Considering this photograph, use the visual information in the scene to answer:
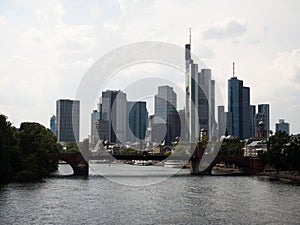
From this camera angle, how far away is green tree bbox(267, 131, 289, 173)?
104875 mm

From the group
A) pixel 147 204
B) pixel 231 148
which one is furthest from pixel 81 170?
pixel 231 148

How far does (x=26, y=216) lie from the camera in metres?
45.9

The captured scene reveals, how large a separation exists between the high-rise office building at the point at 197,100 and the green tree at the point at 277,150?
53.3 meters

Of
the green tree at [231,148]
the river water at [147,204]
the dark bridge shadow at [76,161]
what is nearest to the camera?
the river water at [147,204]

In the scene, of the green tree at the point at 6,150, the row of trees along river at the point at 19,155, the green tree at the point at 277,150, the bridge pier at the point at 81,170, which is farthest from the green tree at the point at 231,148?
the green tree at the point at 6,150

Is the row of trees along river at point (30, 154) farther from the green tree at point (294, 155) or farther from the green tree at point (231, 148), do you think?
the green tree at point (231, 148)

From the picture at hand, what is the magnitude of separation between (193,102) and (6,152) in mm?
110075

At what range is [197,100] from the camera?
582ft

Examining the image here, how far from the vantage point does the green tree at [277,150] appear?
105 metres

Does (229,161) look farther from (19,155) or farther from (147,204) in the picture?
(147,204)

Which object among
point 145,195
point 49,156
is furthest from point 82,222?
point 49,156

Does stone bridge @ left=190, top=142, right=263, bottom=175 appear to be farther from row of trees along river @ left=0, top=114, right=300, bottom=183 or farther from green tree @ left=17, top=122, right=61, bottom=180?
green tree @ left=17, top=122, right=61, bottom=180

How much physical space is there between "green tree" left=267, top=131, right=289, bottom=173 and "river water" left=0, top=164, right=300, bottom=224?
28.8m

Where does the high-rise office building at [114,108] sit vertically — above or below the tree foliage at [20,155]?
above
